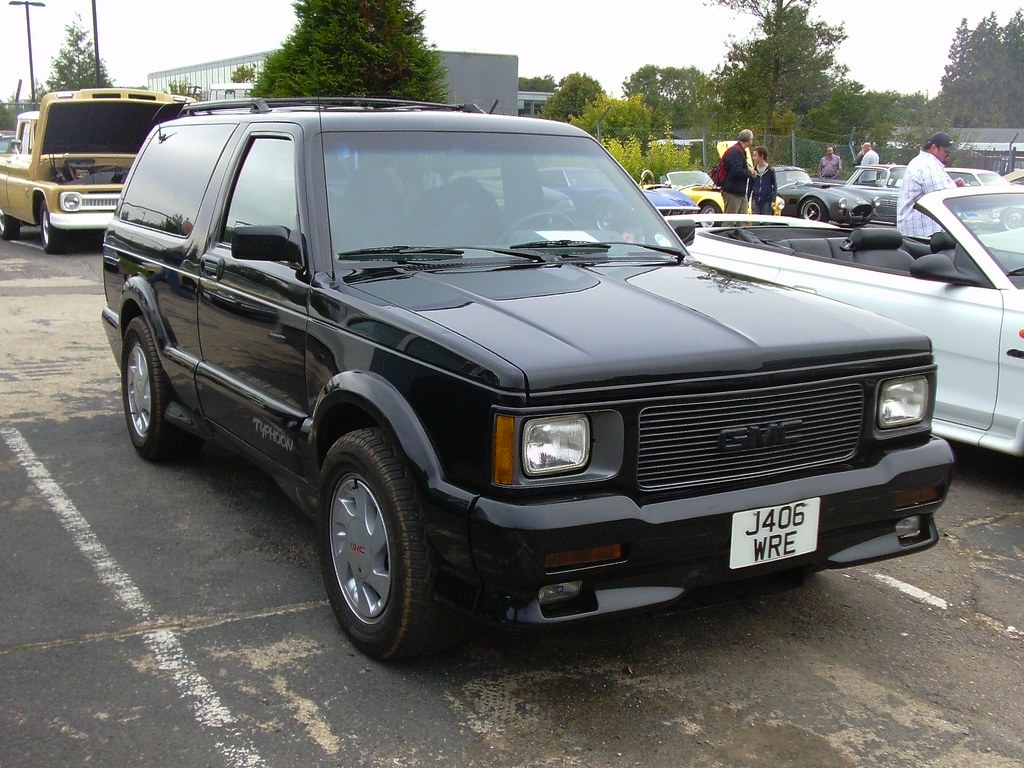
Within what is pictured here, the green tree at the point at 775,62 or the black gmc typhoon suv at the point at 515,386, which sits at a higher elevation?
the green tree at the point at 775,62

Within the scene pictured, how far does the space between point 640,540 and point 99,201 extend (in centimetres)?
1480

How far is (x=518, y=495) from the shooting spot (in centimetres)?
299

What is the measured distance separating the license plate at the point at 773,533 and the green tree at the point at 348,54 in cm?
1328

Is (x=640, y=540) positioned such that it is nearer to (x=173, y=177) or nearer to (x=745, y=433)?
(x=745, y=433)

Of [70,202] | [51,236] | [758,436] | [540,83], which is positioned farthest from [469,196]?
[540,83]

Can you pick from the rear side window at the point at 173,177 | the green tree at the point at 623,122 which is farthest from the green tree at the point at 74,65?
the rear side window at the point at 173,177

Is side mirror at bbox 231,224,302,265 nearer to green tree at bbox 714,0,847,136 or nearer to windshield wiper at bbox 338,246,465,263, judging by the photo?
windshield wiper at bbox 338,246,465,263

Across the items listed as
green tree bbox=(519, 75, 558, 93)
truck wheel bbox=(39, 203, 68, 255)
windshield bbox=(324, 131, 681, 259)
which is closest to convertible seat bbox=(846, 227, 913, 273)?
windshield bbox=(324, 131, 681, 259)

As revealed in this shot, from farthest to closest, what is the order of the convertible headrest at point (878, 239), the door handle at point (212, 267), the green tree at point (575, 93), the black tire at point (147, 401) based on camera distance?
the green tree at point (575, 93), the convertible headrest at point (878, 239), the black tire at point (147, 401), the door handle at point (212, 267)

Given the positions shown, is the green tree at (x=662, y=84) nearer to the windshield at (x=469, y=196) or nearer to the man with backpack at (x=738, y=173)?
the man with backpack at (x=738, y=173)

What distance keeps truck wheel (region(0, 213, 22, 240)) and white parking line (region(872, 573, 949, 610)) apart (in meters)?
17.8

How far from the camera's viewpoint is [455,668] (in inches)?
140

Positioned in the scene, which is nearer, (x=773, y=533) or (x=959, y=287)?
(x=773, y=533)

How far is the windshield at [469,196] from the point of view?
409 centimetres
